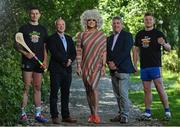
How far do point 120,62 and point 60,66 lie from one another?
122cm

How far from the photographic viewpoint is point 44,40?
1016 cm

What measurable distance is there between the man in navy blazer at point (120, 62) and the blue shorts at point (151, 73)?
420 mm

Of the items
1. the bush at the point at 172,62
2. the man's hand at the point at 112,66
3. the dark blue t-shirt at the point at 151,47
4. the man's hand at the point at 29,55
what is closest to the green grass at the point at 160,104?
the dark blue t-shirt at the point at 151,47

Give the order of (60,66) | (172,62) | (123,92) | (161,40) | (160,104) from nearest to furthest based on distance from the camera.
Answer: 1. (60,66)
2. (123,92)
3. (161,40)
4. (160,104)
5. (172,62)

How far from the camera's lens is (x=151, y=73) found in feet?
35.5

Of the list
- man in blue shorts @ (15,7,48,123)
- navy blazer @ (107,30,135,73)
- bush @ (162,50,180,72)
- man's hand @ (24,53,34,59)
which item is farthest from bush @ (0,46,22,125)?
bush @ (162,50,180,72)

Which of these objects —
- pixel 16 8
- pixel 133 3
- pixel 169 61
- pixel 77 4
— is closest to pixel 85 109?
pixel 16 8

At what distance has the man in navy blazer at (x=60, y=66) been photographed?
10.1 meters

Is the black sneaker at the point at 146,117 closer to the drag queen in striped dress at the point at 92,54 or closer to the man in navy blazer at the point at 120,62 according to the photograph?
the man in navy blazer at the point at 120,62

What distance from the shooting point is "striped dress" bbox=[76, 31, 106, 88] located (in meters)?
10.3

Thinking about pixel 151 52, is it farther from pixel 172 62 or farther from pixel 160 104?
pixel 172 62

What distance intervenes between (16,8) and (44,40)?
419 cm

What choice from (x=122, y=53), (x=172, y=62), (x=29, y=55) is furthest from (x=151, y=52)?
(x=172, y=62)

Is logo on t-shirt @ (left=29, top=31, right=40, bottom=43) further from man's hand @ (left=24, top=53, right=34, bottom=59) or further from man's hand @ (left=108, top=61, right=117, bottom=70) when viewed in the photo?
man's hand @ (left=108, top=61, right=117, bottom=70)
